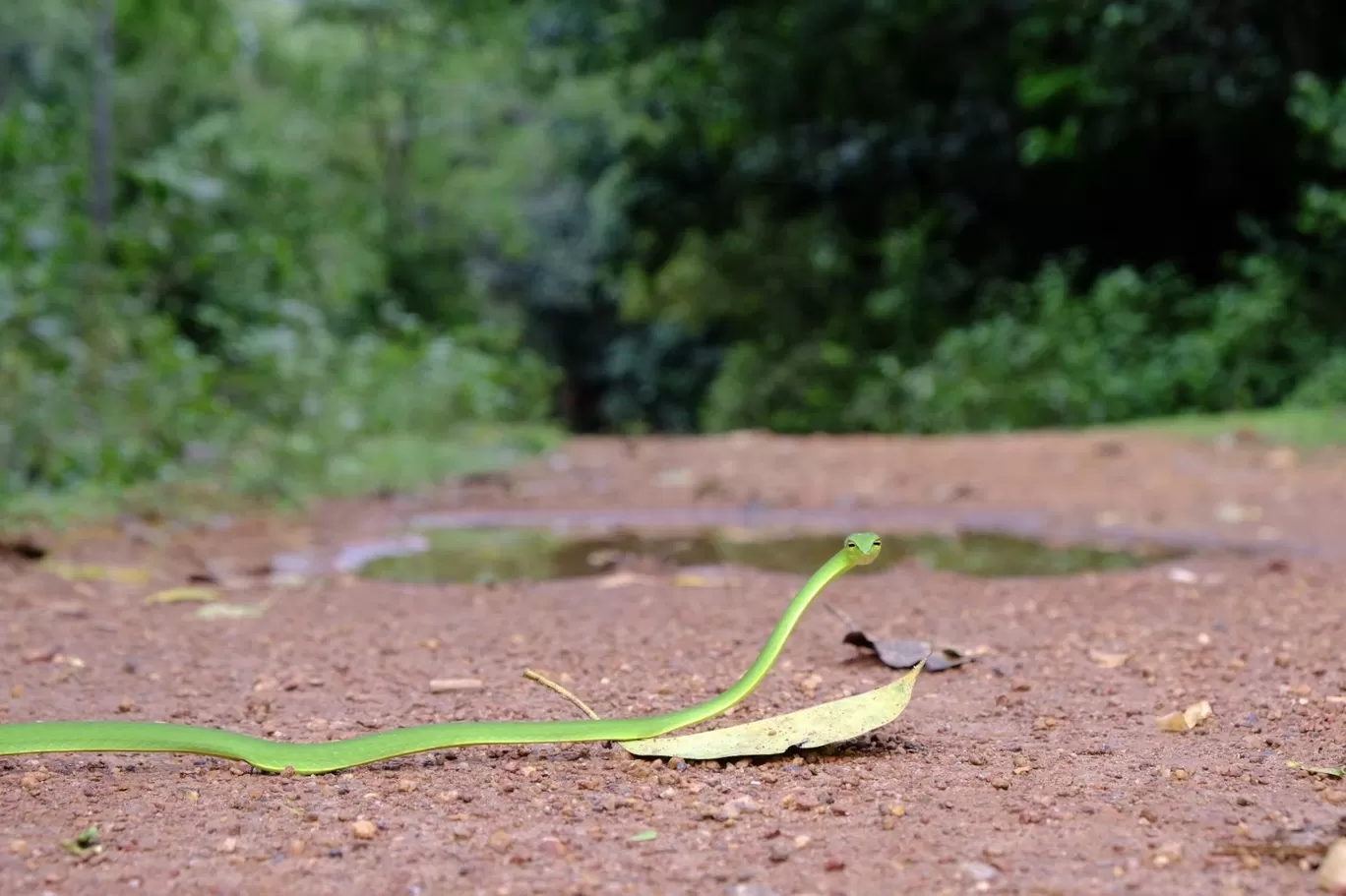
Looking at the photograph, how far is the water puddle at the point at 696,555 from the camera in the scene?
150 inches

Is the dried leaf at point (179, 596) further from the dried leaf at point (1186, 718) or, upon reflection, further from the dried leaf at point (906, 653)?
the dried leaf at point (1186, 718)

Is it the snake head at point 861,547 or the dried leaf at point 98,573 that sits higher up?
the snake head at point 861,547

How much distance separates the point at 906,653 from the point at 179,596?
5.86ft

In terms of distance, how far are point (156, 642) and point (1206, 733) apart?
1969 millimetres

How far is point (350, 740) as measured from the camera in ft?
5.83

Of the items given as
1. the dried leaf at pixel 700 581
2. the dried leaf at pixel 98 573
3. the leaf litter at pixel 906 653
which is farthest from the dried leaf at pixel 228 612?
the leaf litter at pixel 906 653

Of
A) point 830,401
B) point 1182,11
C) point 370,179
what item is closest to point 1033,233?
point 830,401

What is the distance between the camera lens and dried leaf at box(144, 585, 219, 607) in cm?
320

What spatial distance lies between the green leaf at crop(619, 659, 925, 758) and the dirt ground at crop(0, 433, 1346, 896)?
0.03 metres

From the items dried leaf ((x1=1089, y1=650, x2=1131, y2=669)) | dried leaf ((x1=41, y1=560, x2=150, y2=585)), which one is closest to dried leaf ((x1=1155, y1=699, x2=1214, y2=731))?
dried leaf ((x1=1089, y1=650, x2=1131, y2=669))

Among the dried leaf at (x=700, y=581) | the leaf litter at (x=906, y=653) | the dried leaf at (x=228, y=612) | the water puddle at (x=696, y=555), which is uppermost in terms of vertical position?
the leaf litter at (x=906, y=653)

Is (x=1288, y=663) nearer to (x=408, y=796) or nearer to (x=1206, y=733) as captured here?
(x=1206, y=733)

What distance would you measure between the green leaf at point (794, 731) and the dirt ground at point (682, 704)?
0.03 m

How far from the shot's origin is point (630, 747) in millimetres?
1821
